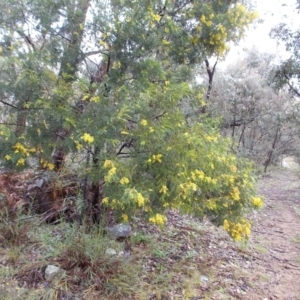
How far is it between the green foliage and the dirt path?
927 mm

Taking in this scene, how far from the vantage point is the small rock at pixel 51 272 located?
3379 mm

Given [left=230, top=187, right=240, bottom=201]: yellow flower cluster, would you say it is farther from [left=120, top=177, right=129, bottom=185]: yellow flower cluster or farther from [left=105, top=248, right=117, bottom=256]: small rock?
[left=105, top=248, right=117, bottom=256]: small rock

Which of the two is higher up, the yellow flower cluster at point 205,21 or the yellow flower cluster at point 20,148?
the yellow flower cluster at point 205,21

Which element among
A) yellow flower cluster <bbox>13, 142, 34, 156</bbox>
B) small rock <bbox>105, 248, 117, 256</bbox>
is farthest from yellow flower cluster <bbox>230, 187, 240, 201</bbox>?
yellow flower cluster <bbox>13, 142, 34, 156</bbox>

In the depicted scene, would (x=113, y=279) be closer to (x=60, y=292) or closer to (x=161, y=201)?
(x=60, y=292)

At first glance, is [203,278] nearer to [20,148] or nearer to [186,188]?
[186,188]

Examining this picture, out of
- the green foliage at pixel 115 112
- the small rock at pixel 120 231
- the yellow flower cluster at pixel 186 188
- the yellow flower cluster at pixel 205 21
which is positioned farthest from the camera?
the small rock at pixel 120 231

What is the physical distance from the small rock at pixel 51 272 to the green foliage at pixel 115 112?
0.95 meters

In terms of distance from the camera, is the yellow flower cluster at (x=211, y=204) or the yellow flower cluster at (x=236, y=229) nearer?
the yellow flower cluster at (x=211, y=204)

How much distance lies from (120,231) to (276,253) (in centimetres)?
275

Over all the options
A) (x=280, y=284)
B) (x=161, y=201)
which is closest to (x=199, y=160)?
(x=161, y=201)

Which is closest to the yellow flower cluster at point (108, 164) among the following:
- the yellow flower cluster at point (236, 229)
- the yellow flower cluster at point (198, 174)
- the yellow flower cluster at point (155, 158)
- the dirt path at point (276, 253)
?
the yellow flower cluster at point (155, 158)

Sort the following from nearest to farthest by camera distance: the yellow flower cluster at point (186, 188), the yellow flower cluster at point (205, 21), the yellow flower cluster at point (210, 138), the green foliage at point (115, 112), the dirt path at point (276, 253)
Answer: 1. the yellow flower cluster at point (186, 188)
2. the green foliage at point (115, 112)
3. the yellow flower cluster at point (210, 138)
4. the dirt path at point (276, 253)
5. the yellow flower cluster at point (205, 21)

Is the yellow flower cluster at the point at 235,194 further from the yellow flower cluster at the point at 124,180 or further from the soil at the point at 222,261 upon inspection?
the yellow flower cluster at the point at 124,180
